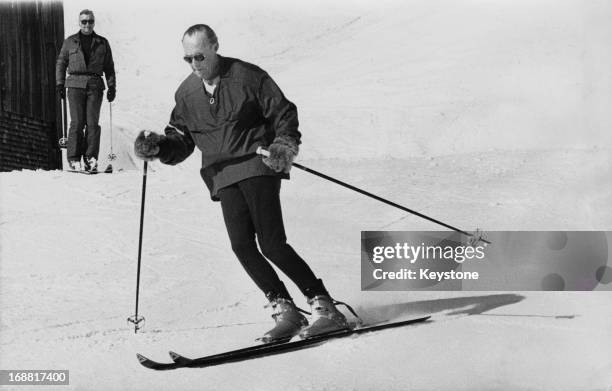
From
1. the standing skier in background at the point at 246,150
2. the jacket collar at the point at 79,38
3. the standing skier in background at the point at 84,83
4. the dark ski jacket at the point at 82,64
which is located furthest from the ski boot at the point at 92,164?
the standing skier in background at the point at 246,150

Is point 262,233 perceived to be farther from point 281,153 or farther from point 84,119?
point 84,119

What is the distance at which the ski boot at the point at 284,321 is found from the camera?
13.0ft

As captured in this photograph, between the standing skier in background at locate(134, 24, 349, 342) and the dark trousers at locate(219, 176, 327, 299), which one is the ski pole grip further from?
the dark trousers at locate(219, 176, 327, 299)

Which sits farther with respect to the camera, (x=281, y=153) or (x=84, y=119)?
(x=84, y=119)

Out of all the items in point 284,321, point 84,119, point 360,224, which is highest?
point 84,119

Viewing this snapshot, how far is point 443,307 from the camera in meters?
4.41

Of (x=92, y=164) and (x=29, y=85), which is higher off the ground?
(x=29, y=85)

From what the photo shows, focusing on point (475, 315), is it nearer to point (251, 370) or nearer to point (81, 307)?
point (251, 370)

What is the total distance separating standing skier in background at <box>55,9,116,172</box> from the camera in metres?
5.92

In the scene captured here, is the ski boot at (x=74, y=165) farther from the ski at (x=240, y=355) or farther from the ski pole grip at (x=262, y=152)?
the ski pole grip at (x=262, y=152)

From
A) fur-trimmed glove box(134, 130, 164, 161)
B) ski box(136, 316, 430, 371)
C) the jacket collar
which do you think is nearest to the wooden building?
the jacket collar

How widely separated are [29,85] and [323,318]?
357cm

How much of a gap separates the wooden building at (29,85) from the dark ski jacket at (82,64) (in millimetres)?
254

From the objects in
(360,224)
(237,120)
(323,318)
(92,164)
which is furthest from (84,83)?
(323,318)
